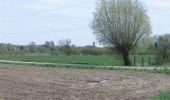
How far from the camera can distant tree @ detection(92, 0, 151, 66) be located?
6631 centimetres

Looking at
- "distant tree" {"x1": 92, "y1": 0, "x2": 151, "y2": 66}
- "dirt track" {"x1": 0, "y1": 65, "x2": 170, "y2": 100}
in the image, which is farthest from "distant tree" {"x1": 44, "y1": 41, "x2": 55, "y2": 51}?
"dirt track" {"x1": 0, "y1": 65, "x2": 170, "y2": 100}

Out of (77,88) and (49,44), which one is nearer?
(77,88)

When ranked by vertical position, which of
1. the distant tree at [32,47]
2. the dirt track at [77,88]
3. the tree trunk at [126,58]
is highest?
the distant tree at [32,47]

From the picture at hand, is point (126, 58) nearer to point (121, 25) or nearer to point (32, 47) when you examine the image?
point (121, 25)

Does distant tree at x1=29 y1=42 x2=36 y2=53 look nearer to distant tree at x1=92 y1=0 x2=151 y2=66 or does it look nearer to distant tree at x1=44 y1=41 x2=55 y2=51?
distant tree at x1=44 y1=41 x2=55 y2=51

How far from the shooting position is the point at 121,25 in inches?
2613

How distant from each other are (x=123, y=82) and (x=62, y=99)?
837cm

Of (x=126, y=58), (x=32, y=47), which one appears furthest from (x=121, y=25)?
(x=32, y=47)

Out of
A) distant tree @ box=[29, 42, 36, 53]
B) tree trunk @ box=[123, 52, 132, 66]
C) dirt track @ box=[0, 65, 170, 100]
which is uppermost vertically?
distant tree @ box=[29, 42, 36, 53]

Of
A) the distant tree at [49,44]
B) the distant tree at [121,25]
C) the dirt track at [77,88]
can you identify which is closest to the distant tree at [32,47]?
the distant tree at [49,44]

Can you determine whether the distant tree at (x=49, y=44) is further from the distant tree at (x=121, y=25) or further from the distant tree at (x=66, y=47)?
the distant tree at (x=121, y=25)

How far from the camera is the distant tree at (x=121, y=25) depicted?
6631 cm

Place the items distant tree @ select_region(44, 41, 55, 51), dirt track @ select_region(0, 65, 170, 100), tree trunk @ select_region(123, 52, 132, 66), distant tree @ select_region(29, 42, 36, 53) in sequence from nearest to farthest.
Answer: dirt track @ select_region(0, 65, 170, 100) → tree trunk @ select_region(123, 52, 132, 66) → distant tree @ select_region(29, 42, 36, 53) → distant tree @ select_region(44, 41, 55, 51)

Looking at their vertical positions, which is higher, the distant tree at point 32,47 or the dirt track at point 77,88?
the distant tree at point 32,47
